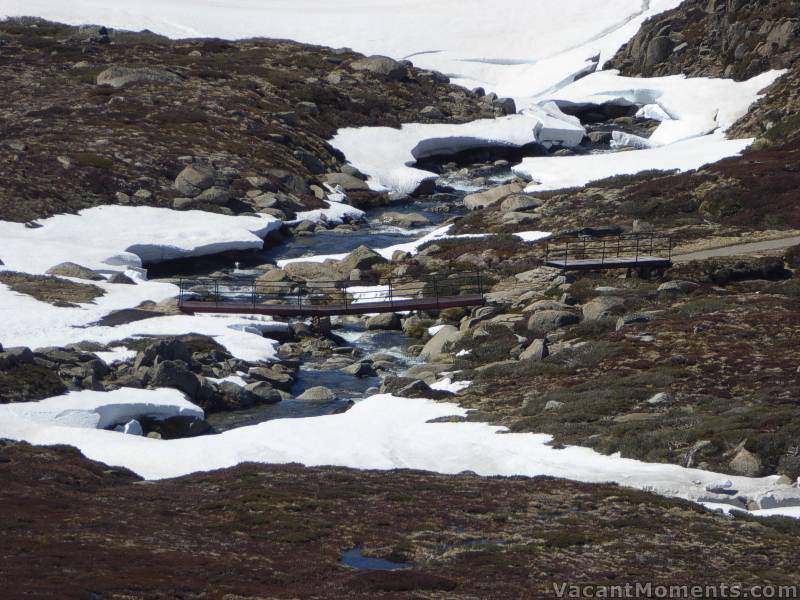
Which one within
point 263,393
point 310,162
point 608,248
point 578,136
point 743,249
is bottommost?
point 263,393

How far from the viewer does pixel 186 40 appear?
106875 mm

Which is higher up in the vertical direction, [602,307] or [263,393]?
[602,307]

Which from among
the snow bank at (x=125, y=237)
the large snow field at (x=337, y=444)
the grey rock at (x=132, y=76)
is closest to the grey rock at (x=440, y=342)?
the large snow field at (x=337, y=444)

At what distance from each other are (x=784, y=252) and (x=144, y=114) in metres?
44.7

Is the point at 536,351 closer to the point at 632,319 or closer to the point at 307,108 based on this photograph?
the point at 632,319

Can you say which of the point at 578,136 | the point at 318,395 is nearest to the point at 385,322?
the point at 318,395

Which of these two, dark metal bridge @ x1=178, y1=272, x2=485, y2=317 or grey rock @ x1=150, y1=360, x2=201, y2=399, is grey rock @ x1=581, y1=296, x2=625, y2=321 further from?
grey rock @ x1=150, y1=360, x2=201, y2=399

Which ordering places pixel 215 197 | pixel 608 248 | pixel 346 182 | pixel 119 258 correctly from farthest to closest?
pixel 346 182, pixel 215 197, pixel 119 258, pixel 608 248

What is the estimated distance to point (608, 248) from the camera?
5291 cm

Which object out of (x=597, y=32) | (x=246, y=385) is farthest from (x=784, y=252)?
(x=597, y=32)

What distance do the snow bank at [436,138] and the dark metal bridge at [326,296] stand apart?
25173 mm

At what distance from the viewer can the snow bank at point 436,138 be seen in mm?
78625

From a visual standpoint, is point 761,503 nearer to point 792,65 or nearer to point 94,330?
point 94,330

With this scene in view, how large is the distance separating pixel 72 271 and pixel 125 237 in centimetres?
757
